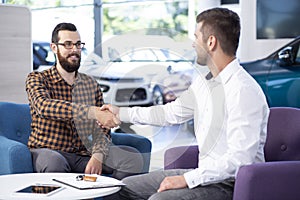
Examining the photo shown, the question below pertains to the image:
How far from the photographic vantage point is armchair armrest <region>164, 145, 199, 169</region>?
3094mm

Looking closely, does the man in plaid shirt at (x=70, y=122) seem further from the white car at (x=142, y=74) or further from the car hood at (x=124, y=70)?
the car hood at (x=124, y=70)

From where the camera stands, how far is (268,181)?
2447mm

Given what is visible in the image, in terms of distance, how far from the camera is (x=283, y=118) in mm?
3143

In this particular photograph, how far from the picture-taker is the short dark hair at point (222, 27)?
100.0 inches

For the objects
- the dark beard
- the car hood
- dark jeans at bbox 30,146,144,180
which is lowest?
dark jeans at bbox 30,146,144,180

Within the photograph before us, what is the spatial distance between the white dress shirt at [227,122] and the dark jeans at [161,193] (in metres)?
0.04

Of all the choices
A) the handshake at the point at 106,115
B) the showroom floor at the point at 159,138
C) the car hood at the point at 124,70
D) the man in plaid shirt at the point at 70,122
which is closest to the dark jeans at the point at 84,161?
the man in plaid shirt at the point at 70,122

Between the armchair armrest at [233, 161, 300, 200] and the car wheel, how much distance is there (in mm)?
3707

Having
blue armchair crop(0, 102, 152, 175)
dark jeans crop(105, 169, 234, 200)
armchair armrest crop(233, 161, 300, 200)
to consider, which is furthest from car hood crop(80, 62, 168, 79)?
armchair armrest crop(233, 161, 300, 200)

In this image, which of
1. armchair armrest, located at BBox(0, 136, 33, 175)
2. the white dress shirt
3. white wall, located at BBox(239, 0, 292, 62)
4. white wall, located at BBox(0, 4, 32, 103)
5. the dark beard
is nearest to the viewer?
the white dress shirt

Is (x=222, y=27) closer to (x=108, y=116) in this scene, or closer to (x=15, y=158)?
(x=108, y=116)

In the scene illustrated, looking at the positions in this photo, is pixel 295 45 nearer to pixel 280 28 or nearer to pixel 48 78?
pixel 280 28

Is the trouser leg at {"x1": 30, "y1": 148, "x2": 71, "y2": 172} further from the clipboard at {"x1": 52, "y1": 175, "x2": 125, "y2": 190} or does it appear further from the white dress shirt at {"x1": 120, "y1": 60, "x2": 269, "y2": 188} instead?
the white dress shirt at {"x1": 120, "y1": 60, "x2": 269, "y2": 188}

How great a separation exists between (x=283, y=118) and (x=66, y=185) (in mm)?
1249
